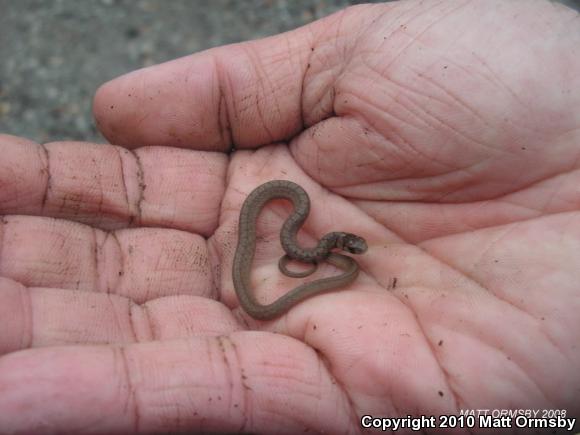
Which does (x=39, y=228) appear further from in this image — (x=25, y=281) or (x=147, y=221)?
(x=147, y=221)

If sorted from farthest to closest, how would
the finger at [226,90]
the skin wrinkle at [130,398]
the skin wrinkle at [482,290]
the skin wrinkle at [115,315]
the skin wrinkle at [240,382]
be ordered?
the finger at [226,90], the skin wrinkle at [115,315], the skin wrinkle at [482,290], the skin wrinkle at [240,382], the skin wrinkle at [130,398]

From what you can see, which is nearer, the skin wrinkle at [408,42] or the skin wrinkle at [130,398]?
the skin wrinkle at [130,398]

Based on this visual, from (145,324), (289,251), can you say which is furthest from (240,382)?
(289,251)

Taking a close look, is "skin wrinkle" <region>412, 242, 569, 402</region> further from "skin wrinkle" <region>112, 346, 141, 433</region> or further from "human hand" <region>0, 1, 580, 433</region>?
"skin wrinkle" <region>112, 346, 141, 433</region>

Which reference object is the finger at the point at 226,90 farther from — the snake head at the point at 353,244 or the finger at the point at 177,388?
→ the finger at the point at 177,388

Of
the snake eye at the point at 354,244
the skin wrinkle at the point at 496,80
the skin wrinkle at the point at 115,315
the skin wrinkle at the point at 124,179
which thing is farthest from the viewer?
the skin wrinkle at the point at 124,179

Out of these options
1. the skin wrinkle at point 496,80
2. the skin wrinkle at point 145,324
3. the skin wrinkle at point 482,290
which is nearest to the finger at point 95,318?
the skin wrinkle at point 145,324

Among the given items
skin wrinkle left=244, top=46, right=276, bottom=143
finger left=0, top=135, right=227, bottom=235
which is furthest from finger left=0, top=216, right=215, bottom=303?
skin wrinkle left=244, top=46, right=276, bottom=143
